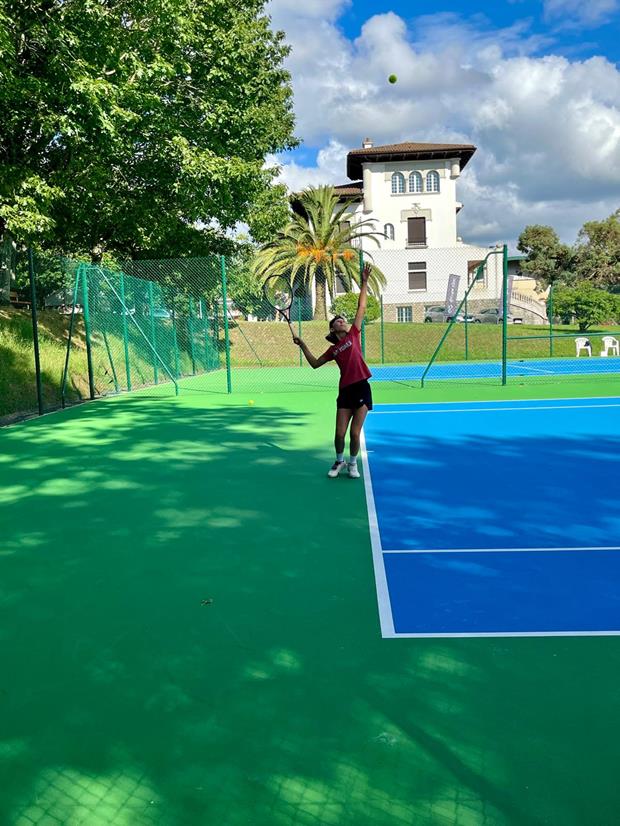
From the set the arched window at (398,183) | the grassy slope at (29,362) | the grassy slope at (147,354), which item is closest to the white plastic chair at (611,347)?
the grassy slope at (147,354)

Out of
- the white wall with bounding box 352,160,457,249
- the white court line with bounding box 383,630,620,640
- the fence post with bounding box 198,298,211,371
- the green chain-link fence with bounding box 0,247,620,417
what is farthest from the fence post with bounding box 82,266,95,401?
the white wall with bounding box 352,160,457,249

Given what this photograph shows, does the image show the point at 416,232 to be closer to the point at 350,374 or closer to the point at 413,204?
the point at 413,204

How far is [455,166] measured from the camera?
179ft

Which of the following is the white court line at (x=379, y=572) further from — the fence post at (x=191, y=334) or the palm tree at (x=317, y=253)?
the palm tree at (x=317, y=253)

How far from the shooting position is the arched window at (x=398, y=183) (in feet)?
179

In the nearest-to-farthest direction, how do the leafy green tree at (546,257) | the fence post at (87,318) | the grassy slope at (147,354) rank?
the grassy slope at (147,354) → the fence post at (87,318) → the leafy green tree at (546,257)

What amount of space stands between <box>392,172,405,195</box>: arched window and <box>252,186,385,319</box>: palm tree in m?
14.7

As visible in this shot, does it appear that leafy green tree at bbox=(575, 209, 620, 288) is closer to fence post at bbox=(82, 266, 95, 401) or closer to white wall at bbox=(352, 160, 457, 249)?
white wall at bbox=(352, 160, 457, 249)

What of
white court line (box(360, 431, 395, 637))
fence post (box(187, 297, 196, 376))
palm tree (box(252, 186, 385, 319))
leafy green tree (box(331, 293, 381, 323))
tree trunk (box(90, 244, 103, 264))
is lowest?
white court line (box(360, 431, 395, 637))

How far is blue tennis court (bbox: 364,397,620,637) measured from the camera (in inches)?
159

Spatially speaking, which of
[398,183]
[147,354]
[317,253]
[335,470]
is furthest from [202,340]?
[398,183]

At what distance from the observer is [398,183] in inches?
2152

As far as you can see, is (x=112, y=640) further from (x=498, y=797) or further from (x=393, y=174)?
(x=393, y=174)

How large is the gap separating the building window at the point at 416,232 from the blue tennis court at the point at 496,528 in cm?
4544
